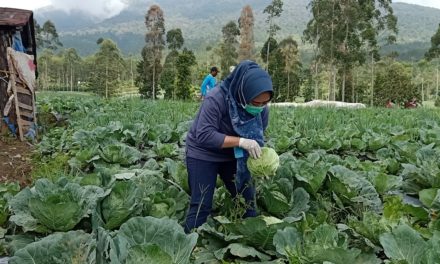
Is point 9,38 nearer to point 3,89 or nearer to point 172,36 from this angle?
point 3,89

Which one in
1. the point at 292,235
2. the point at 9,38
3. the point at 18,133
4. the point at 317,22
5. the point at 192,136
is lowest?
the point at 18,133

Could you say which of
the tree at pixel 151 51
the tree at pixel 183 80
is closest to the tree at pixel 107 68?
the tree at pixel 151 51

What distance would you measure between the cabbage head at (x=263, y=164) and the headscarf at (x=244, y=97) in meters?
0.11

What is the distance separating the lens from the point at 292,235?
2385 mm


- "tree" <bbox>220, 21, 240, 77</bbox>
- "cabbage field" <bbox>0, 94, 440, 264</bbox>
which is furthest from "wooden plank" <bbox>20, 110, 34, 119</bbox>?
"tree" <bbox>220, 21, 240, 77</bbox>

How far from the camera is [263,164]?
8.92 ft

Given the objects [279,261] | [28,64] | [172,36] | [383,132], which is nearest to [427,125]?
[383,132]

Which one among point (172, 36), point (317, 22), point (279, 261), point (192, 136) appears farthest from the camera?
point (172, 36)

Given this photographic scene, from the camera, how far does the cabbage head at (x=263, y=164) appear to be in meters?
2.72

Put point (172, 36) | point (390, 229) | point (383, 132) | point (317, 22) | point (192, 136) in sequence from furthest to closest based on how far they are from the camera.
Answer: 1. point (172, 36)
2. point (317, 22)
3. point (383, 132)
4. point (192, 136)
5. point (390, 229)

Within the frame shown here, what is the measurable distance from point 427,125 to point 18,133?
6.75 metres

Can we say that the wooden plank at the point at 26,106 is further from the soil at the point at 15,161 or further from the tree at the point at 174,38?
the tree at the point at 174,38

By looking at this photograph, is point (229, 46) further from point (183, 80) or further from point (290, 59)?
point (183, 80)

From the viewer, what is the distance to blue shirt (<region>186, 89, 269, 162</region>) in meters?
2.73
